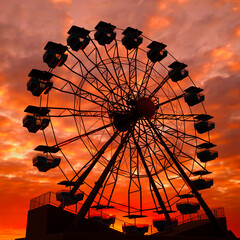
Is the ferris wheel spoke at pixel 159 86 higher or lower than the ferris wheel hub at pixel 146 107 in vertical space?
higher

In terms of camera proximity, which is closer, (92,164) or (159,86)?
(92,164)

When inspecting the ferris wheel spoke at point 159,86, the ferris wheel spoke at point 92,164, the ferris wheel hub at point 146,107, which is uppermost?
the ferris wheel spoke at point 159,86

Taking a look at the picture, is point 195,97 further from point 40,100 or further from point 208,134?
point 40,100

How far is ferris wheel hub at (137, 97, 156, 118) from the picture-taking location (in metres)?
27.7

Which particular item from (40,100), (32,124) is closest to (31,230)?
(32,124)

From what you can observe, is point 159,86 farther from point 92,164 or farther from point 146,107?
point 92,164

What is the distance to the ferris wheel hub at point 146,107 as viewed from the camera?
27.7 m

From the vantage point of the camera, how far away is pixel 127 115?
27.4 meters

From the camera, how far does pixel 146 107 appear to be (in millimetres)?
27984

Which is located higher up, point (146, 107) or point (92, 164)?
point (146, 107)

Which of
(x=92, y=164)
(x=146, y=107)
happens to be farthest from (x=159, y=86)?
(x=92, y=164)

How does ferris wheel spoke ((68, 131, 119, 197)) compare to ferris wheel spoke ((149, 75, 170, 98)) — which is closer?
ferris wheel spoke ((68, 131, 119, 197))

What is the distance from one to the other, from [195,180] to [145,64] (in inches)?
441

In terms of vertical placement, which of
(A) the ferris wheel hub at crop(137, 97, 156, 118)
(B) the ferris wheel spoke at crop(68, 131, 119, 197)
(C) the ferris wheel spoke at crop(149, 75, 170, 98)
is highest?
(C) the ferris wheel spoke at crop(149, 75, 170, 98)
